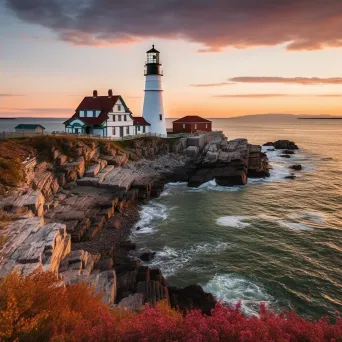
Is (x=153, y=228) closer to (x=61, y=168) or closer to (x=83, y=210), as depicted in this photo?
(x=83, y=210)

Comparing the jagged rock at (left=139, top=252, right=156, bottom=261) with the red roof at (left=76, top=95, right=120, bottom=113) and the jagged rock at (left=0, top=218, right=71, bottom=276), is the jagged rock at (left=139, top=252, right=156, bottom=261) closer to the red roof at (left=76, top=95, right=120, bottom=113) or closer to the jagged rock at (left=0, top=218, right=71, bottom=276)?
the jagged rock at (left=0, top=218, right=71, bottom=276)

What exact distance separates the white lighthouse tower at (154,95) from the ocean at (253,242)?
23845 mm

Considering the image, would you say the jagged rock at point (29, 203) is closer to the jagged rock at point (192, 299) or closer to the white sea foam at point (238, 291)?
the jagged rock at point (192, 299)

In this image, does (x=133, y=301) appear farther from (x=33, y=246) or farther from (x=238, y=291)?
(x=238, y=291)

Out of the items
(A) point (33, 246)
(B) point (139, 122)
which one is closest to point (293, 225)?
(A) point (33, 246)

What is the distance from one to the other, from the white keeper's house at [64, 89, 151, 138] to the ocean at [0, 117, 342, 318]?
1753cm

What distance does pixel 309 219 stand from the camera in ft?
116

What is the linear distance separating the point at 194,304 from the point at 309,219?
69.3 feet

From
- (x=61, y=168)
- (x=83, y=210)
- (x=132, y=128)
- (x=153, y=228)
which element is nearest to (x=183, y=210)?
(x=153, y=228)

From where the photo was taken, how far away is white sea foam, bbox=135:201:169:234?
3256 cm

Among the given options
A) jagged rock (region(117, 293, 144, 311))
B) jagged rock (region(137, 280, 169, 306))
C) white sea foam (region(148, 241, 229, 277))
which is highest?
jagged rock (region(117, 293, 144, 311))

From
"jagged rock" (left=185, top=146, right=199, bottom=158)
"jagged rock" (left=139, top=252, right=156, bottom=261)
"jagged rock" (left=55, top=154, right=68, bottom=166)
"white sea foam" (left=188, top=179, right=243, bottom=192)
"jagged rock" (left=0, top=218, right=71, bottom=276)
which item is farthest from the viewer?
"jagged rock" (left=185, top=146, right=199, bottom=158)

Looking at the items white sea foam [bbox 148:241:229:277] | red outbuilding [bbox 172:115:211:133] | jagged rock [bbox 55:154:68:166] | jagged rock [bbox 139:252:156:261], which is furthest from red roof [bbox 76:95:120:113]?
jagged rock [bbox 139:252:156:261]

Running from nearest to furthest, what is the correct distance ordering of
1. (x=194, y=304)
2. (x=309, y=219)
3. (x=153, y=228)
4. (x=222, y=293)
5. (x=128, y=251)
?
(x=194, y=304) → (x=222, y=293) → (x=128, y=251) → (x=153, y=228) → (x=309, y=219)
